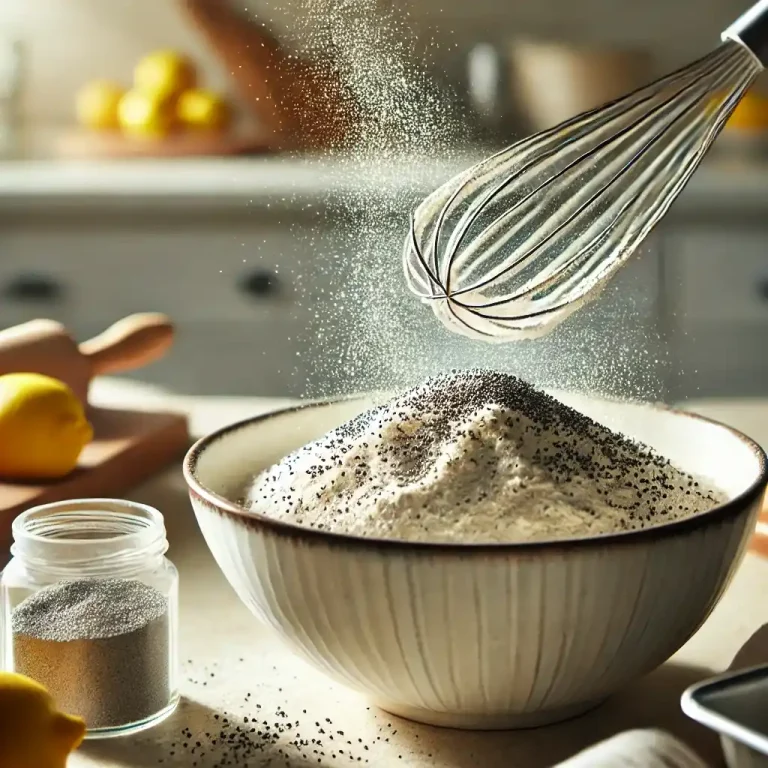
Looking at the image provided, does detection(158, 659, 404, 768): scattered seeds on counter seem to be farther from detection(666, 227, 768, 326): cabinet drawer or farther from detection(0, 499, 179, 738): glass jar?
detection(666, 227, 768, 326): cabinet drawer

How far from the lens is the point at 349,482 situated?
54 cm

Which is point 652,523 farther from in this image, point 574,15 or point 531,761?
point 574,15

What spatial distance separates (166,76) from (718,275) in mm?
997

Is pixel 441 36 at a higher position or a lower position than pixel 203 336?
higher

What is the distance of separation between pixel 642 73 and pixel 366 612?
5.59 ft

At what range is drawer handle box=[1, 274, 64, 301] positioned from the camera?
214 cm

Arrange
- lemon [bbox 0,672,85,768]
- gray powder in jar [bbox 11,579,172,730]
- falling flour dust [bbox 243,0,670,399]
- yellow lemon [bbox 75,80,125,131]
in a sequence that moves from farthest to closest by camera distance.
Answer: yellow lemon [bbox 75,80,125,131]
falling flour dust [bbox 243,0,670,399]
gray powder in jar [bbox 11,579,172,730]
lemon [bbox 0,672,85,768]

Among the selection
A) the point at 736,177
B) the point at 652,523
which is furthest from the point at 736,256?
the point at 652,523

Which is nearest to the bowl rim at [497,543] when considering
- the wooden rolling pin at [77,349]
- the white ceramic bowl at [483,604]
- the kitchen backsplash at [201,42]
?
the white ceramic bowl at [483,604]

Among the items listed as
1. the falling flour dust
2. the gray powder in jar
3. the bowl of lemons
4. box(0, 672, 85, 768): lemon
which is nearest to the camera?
box(0, 672, 85, 768): lemon

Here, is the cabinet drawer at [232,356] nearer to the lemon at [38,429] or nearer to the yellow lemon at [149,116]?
the yellow lemon at [149,116]

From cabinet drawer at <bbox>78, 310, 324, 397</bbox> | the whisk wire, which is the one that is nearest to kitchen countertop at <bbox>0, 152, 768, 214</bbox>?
cabinet drawer at <bbox>78, 310, 324, 397</bbox>

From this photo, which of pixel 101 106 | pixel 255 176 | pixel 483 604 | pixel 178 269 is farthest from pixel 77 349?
pixel 101 106

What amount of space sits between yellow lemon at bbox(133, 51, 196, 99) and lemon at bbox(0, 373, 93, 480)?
1.28 m
